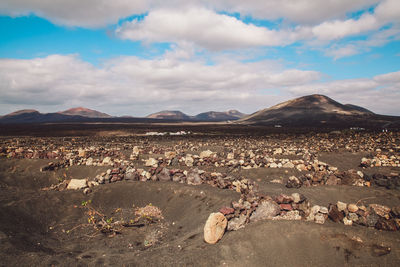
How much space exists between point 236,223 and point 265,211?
803 millimetres

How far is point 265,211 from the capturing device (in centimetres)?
598

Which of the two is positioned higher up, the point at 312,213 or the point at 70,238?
the point at 312,213

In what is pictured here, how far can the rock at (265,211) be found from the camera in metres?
5.93

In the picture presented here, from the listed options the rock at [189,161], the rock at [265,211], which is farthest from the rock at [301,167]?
the rock at [265,211]

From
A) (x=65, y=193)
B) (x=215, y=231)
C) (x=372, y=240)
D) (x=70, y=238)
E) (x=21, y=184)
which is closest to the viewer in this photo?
(x=372, y=240)

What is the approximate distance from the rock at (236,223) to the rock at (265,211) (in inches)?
9.6

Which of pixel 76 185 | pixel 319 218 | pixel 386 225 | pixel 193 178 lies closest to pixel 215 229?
pixel 319 218

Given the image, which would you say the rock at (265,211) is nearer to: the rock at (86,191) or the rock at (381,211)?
the rock at (381,211)

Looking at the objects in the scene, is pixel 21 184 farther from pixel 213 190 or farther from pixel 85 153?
pixel 213 190

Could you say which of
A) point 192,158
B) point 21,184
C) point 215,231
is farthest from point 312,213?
point 21,184

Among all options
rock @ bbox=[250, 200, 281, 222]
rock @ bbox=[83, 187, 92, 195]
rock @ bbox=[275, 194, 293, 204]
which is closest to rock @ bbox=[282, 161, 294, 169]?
rock @ bbox=[275, 194, 293, 204]

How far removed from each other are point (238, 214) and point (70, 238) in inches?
199

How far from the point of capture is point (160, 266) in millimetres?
5074

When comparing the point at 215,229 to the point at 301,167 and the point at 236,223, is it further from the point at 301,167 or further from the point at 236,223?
the point at 301,167
